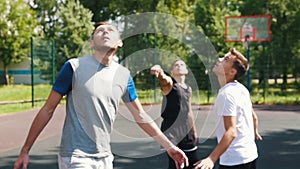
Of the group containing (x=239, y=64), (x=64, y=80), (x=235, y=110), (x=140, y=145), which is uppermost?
(x=239, y=64)

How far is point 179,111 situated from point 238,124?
132 cm

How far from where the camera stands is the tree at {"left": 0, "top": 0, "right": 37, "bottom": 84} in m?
41.2

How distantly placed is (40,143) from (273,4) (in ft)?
76.3

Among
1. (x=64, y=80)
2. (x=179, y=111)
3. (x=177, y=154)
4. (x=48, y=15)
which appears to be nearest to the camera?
(x=64, y=80)

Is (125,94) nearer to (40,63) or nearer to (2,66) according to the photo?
(40,63)

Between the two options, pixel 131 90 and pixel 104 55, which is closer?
pixel 104 55

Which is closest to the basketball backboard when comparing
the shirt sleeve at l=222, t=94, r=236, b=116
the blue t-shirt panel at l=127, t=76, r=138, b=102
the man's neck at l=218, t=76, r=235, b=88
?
the man's neck at l=218, t=76, r=235, b=88

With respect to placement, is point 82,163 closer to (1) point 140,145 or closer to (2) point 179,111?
(2) point 179,111

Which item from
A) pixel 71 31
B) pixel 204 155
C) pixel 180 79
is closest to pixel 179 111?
pixel 180 79

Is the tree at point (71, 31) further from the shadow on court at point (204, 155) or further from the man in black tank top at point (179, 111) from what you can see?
the man in black tank top at point (179, 111)

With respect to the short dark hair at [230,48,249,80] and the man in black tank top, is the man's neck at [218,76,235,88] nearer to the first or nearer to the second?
the short dark hair at [230,48,249,80]

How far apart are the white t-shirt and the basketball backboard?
1963 cm

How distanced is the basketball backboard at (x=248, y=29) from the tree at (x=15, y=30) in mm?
23545

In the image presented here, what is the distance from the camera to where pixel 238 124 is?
11.2ft
